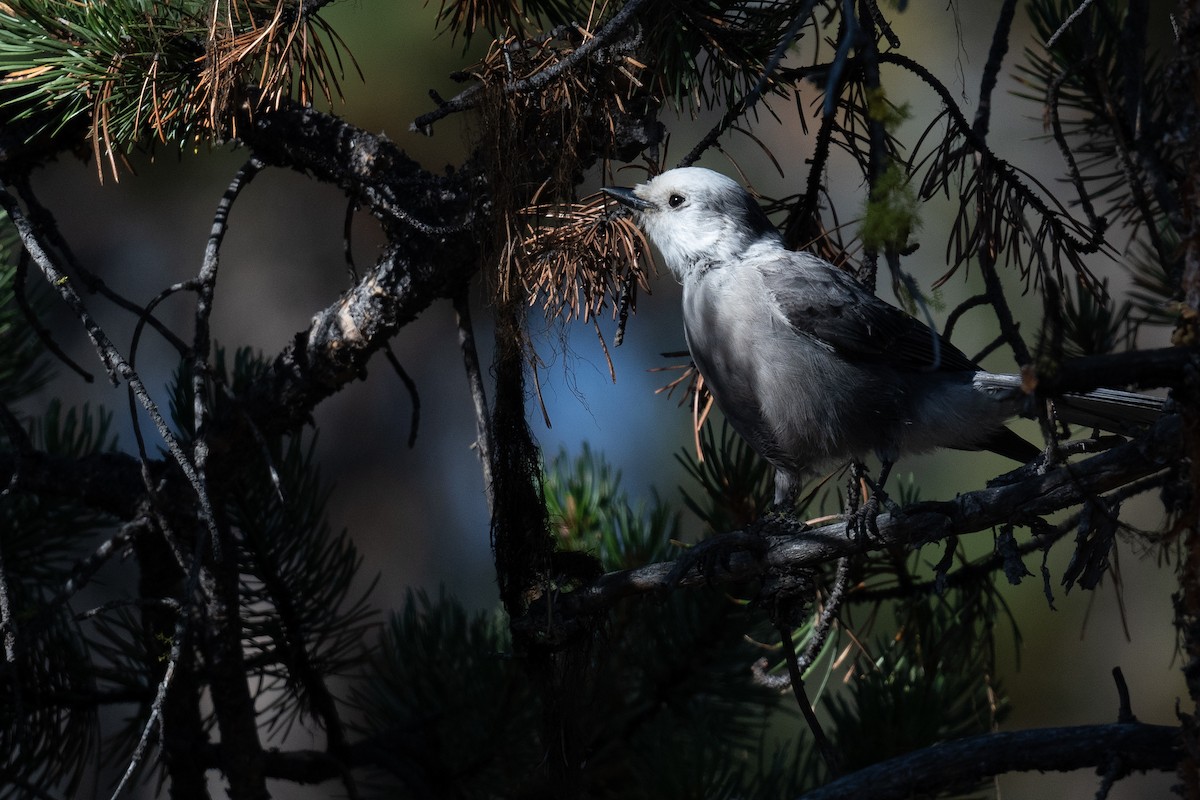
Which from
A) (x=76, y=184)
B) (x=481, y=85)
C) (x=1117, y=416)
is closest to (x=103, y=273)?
(x=76, y=184)

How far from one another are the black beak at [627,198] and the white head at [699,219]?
0.01 metres

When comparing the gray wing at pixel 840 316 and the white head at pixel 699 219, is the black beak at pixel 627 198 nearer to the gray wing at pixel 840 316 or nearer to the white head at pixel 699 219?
the white head at pixel 699 219

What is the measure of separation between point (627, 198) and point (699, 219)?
0.27 meters

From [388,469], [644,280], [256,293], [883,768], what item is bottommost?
[883,768]

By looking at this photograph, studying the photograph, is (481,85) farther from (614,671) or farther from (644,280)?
(614,671)

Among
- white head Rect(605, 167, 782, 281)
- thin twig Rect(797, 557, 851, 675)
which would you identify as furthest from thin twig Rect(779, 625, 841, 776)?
white head Rect(605, 167, 782, 281)

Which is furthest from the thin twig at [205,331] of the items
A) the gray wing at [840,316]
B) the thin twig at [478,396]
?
the gray wing at [840,316]

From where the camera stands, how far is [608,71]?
110cm

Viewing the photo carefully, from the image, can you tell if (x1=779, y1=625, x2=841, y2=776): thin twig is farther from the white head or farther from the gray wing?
the white head

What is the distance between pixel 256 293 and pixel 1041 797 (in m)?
3.61

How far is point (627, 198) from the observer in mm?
1277

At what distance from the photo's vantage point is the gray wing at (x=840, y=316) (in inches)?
54.2

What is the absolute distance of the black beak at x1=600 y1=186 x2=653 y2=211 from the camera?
1.18 m

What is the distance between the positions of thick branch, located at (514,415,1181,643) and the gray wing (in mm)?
312
